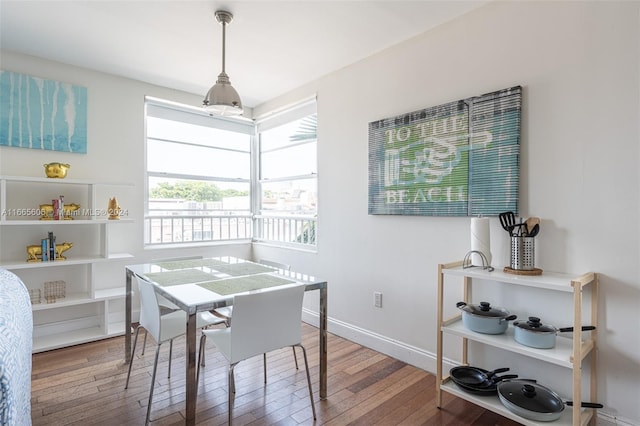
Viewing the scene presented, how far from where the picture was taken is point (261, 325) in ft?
5.42

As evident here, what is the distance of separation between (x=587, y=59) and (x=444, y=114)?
2.54 ft

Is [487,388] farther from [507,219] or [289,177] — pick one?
[289,177]

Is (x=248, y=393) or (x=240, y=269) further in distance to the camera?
(x=240, y=269)

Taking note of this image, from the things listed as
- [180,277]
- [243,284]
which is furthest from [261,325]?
[180,277]

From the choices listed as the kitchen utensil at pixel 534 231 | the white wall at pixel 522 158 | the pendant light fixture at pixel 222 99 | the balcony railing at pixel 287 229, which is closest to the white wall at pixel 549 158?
the white wall at pixel 522 158

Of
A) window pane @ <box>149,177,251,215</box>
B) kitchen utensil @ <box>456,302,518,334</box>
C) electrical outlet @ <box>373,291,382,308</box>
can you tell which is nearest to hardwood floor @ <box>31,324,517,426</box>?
electrical outlet @ <box>373,291,382,308</box>

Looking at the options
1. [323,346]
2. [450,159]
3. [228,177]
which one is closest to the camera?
[323,346]

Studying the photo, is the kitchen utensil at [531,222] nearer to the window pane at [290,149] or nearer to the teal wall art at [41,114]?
the window pane at [290,149]

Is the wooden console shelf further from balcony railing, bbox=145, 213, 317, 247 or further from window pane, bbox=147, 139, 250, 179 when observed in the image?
window pane, bbox=147, 139, 250, 179

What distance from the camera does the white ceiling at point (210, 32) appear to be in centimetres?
212

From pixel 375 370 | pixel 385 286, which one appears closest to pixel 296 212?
pixel 385 286

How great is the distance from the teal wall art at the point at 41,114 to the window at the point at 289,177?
6.24 feet

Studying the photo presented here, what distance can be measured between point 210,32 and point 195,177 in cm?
180

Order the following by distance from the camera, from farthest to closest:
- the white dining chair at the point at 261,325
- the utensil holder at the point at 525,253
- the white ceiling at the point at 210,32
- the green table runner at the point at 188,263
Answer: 1. the green table runner at the point at 188,263
2. the white ceiling at the point at 210,32
3. the utensil holder at the point at 525,253
4. the white dining chair at the point at 261,325
